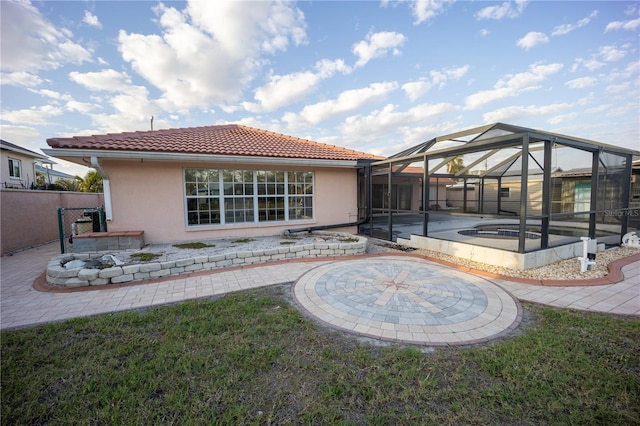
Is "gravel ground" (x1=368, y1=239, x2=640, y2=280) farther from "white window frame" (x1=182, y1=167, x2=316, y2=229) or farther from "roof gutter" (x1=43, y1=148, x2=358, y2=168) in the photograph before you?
"roof gutter" (x1=43, y1=148, x2=358, y2=168)

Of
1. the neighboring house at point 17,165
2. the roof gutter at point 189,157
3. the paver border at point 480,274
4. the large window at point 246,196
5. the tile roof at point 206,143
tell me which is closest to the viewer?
the paver border at point 480,274

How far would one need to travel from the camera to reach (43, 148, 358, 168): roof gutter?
6.14m

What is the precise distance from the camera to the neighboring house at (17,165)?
14.3 meters

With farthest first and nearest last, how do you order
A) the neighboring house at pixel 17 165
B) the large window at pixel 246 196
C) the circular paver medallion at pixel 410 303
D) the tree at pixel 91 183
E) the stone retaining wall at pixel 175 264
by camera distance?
the tree at pixel 91 183
the neighboring house at pixel 17 165
the large window at pixel 246 196
the stone retaining wall at pixel 175 264
the circular paver medallion at pixel 410 303

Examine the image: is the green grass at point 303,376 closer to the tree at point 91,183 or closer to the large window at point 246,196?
the large window at point 246,196

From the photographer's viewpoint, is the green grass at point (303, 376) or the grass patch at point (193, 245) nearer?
the green grass at point (303, 376)

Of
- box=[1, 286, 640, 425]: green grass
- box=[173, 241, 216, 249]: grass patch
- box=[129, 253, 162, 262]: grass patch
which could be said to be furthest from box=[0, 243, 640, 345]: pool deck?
box=[173, 241, 216, 249]: grass patch

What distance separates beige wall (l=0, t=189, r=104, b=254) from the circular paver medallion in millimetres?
9835

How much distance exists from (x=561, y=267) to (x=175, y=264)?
8712mm

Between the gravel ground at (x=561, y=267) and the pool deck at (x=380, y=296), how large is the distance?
1.05 feet

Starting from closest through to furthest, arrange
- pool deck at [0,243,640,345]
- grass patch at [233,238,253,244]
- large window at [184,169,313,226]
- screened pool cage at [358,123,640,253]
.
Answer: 1. pool deck at [0,243,640,345]
2. screened pool cage at [358,123,640,253]
3. grass patch at [233,238,253,244]
4. large window at [184,169,313,226]

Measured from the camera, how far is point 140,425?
1878 millimetres

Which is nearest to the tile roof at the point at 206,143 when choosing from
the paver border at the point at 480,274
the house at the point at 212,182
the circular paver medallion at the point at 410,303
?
the house at the point at 212,182

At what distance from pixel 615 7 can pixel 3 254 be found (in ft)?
57.9
